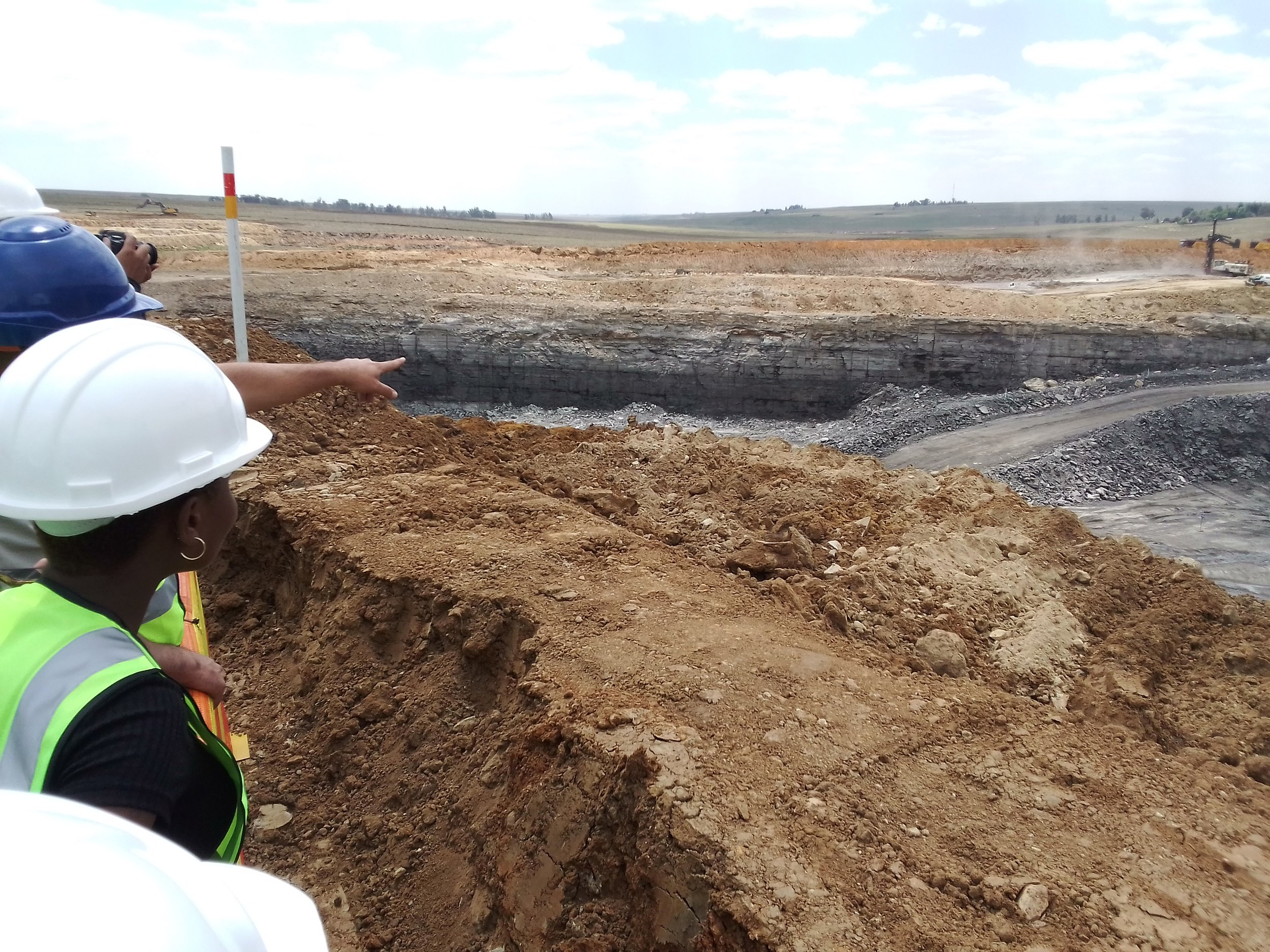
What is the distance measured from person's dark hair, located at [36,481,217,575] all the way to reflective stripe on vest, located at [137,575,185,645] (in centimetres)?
52

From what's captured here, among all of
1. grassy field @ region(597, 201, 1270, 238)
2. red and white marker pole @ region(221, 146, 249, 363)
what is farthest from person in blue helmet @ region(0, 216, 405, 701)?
grassy field @ region(597, 201, 1270, 238)

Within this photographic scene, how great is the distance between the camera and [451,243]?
43.4 meters

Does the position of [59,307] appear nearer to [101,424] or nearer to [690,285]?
[101,424]

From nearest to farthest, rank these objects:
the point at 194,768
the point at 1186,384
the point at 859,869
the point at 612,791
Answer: the point at 194,768 < the point at 859,869 < the point at 612,791 < the point at 1186,384

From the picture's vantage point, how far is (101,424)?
1504 millimetres

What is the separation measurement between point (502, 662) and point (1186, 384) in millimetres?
13008

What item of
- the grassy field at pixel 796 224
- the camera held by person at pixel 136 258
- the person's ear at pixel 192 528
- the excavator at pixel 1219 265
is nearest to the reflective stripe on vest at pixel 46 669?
the person's ear at pixel 192 528

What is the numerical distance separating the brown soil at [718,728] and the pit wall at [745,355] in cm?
806

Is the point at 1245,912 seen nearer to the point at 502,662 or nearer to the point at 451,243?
the point at 502,662

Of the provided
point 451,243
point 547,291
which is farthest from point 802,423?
point 451,243

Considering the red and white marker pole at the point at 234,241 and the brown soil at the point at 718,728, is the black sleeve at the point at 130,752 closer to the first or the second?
the brown soil at the point at 718,728

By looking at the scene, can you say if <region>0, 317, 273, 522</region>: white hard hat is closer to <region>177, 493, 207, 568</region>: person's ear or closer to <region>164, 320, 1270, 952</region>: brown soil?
<region>177, 493, 207, 568</region>: person's ear

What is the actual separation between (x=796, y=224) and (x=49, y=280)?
122205mm

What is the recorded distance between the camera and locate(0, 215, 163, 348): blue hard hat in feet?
7.05
